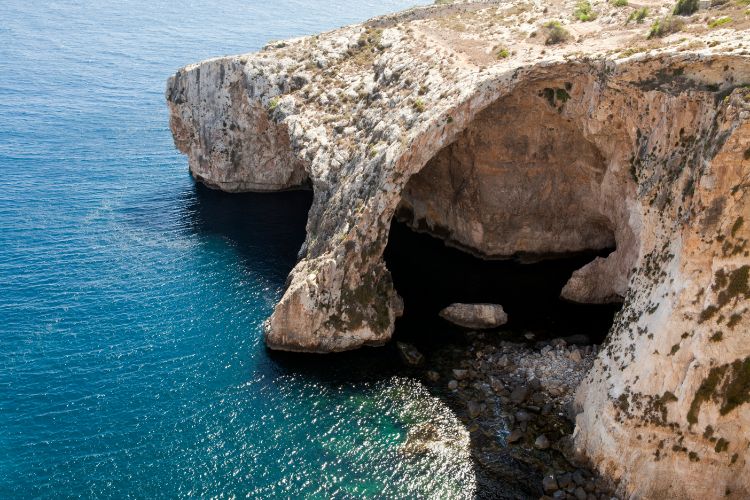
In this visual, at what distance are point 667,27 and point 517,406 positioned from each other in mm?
28668

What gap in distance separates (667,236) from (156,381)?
113ft

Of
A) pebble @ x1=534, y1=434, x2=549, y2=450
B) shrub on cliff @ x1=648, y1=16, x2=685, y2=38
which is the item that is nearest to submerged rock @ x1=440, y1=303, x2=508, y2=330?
pebble @ x1=534, y1=434, x2=549, y2=450

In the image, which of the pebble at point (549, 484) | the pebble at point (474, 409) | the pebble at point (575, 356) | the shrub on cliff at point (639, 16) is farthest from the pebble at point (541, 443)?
the shrub on cliff at point (639, 16)

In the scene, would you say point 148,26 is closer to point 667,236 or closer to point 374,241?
point 374,241

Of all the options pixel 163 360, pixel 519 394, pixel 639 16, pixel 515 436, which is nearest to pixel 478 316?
pixel 519 394

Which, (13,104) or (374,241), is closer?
(374,241)

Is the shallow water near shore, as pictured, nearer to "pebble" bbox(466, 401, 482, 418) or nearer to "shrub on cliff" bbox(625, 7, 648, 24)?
"pebble" bbox(466, 401, 482, 418)

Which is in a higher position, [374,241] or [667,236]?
[667,236]

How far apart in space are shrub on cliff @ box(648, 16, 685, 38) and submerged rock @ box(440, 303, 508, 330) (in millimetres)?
23122

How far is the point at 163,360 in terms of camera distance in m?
50.0

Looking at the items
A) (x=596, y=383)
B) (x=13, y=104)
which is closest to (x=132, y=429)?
(x=596, y=383)

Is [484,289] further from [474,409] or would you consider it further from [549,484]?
[549,484]

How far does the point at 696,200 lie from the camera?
1417 inches

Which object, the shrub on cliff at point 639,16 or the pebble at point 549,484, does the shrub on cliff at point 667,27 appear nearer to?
the shrub on cliff at point 639,16
